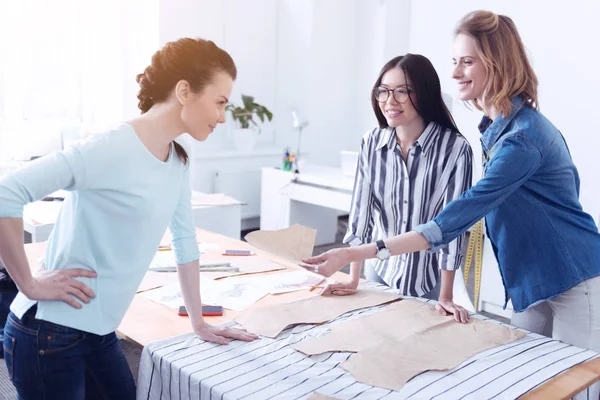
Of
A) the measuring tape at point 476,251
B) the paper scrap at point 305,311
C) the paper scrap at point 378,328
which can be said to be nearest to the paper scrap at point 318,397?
the paper scrap at point 378,328

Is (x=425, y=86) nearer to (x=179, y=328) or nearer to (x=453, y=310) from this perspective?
(x=453, y=310)

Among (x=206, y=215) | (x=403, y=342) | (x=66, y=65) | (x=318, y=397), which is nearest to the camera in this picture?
(x=318, y=397)

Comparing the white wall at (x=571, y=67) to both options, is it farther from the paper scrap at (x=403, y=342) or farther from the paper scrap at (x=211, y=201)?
the paper scrap at (x=403, y=342)

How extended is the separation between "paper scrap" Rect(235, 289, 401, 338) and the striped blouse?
155mm

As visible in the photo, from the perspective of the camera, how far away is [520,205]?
1438mm

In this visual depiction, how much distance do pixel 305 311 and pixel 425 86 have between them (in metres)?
0.68

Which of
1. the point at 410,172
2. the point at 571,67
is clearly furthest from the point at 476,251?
the point at 410,172

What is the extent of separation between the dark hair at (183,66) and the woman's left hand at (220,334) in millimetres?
513

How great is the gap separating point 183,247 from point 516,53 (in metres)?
0.89

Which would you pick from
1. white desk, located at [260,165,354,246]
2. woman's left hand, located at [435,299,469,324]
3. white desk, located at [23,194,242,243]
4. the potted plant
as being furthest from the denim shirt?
the potted plant

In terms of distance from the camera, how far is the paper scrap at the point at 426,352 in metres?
1.17

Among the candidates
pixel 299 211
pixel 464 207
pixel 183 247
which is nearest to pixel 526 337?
pixel 464 207

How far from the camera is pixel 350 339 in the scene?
1336 millimetres

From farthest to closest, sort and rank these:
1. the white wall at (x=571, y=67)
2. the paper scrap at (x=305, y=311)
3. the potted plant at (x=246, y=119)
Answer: the potted plant at (x=246, y=119) → the white wall at (x=571, y=67) → the paper scrap at (x=305, y=311)
